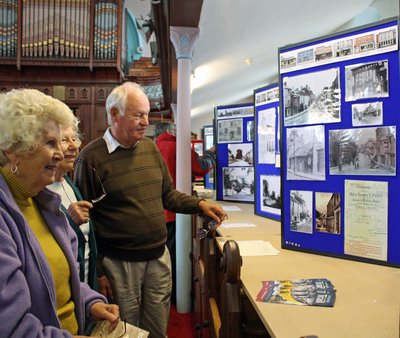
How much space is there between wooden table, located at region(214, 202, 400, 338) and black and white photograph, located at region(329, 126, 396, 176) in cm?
39

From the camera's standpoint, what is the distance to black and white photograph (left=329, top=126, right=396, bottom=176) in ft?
4.52

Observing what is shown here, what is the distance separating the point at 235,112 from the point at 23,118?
7.58 ft

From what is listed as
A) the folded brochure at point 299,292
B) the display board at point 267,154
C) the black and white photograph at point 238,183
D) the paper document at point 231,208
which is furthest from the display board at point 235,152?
the folded brochure at point 299,292

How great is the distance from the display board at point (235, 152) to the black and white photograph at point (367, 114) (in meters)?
1.49

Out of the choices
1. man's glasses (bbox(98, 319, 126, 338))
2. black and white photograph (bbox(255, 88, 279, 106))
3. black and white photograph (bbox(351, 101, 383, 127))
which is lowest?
man's glasses (bbox(98, 319, 126, 338))

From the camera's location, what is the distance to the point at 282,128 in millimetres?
1746

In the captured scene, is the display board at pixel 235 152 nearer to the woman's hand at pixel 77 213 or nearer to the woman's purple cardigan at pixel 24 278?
the woman's hand at pixel 77 213

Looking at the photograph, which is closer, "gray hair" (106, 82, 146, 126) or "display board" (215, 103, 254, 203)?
"gray hair" (106, 82, 146, 126)

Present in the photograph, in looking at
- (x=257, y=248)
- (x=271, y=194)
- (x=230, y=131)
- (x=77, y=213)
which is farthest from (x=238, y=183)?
(x=77, y=213)

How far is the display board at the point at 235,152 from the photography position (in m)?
3.00

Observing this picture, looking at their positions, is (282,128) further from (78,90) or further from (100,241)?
(78,90)

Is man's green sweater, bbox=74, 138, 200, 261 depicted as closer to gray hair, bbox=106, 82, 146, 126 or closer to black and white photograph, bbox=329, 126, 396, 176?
gray hair, bbox=106, 82, 146, 126

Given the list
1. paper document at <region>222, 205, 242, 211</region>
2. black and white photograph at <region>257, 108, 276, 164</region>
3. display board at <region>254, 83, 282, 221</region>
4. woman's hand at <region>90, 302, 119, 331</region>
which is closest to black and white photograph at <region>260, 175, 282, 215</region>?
display board at <region>254, 83, 282, 221</region>

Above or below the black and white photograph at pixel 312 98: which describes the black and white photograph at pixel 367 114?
below
